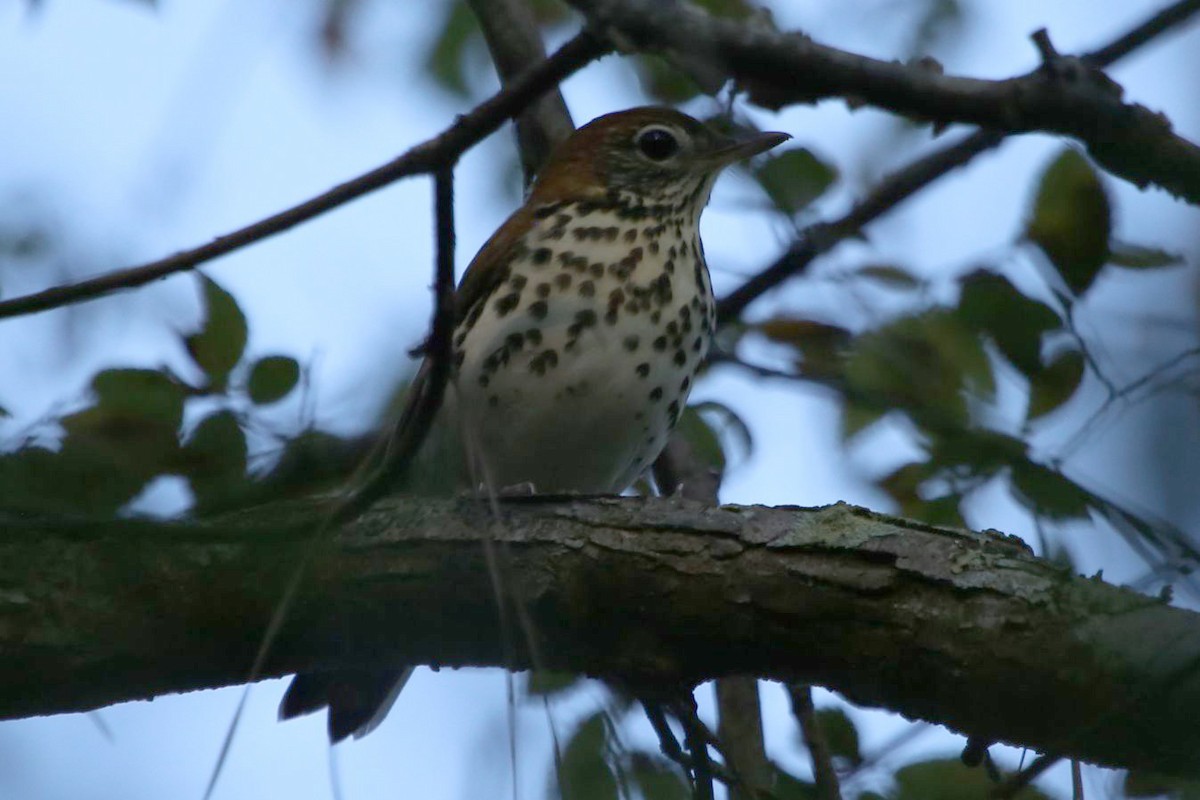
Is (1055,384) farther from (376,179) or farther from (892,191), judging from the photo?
(892,191)

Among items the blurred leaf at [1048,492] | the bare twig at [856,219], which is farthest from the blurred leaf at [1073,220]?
the bare twig at [856,219]

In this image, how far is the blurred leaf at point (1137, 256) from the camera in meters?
2.34

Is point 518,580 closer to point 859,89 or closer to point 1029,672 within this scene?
point 1029,672

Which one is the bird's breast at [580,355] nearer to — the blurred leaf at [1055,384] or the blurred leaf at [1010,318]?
the blurred leaf at [1010,318]

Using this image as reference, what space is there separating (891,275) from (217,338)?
192 centimetres

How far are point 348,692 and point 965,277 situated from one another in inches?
80.0

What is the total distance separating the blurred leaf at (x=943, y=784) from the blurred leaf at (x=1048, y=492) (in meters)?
1.08

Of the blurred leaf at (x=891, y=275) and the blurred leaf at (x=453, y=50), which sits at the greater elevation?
the blurred leaf at (x=453, y=50)

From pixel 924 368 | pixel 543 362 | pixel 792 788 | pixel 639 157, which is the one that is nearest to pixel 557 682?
pixel 792 788

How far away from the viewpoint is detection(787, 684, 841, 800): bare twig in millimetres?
3534

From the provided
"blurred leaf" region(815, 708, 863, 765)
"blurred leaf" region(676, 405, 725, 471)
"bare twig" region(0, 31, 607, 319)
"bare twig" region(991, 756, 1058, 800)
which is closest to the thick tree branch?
"bare twig" region(0, 31, 607, 319)

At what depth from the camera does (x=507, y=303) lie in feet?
15.2

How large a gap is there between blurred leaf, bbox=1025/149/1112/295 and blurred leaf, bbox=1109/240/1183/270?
0.04 m

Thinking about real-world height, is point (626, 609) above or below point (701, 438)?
below
